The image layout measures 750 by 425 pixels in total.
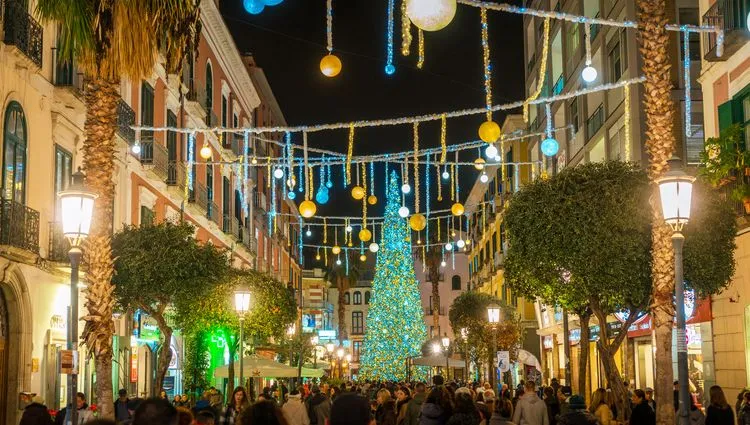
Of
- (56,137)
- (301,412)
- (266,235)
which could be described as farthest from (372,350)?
(301,412)

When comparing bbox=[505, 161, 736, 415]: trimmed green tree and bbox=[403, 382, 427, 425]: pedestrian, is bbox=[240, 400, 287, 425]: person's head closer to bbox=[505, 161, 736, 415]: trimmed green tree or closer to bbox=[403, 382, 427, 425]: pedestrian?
bbox=[403, 382, 427, 425]: pedestrian

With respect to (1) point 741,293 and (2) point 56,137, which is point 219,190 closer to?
(2) point 56,137

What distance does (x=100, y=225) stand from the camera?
56.5ft

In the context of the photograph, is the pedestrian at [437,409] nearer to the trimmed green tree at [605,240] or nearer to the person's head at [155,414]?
the person's head at [155,414]

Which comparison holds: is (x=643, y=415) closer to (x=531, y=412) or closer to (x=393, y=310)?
(x=531, y=412)

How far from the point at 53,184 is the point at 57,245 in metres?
1.53

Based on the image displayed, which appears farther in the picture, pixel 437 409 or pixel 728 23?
pixel 728 23

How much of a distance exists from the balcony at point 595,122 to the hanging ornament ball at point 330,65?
826 inches

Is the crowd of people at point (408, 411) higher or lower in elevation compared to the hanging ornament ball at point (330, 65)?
lower

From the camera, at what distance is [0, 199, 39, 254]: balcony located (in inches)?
792

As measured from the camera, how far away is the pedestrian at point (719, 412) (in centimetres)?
1486

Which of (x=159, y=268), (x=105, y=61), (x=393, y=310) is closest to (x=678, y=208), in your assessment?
(x=105, y=61)

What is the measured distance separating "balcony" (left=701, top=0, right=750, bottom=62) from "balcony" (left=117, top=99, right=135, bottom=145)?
14.9 m

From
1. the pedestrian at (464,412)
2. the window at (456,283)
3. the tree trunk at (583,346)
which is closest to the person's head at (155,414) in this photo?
the pedestrian at (464,412)
